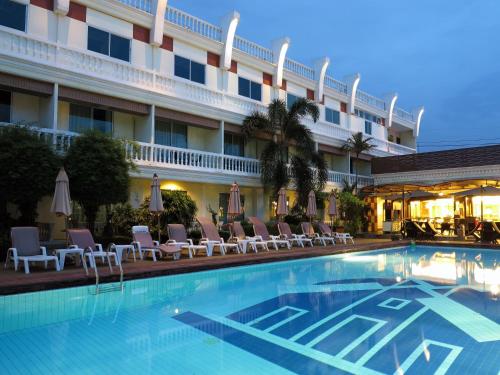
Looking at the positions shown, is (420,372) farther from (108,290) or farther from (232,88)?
(232,88)

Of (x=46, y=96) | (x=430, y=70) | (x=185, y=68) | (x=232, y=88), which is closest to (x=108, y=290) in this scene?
(x=46, y=96)

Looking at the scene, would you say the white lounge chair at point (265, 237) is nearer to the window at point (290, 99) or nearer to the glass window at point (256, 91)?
the glass window at point (256, 91)

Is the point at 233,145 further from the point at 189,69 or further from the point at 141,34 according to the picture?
the point at 141,34

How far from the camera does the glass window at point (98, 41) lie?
1516 centimetres

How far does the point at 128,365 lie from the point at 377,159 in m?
24.8

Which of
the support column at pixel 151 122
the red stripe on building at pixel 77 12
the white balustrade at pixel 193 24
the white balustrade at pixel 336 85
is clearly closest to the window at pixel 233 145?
the white balustrade at pixel 193 24

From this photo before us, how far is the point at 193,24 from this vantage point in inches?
723


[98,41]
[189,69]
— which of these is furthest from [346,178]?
[98,41]

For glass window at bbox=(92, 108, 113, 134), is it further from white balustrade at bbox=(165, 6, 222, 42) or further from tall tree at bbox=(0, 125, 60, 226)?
white balustrade at bbox=(165, 6, 222, 42)

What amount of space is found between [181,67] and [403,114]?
2120 cm

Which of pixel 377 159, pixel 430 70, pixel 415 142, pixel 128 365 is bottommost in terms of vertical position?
pixel 128 365

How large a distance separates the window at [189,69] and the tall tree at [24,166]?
8.09 m

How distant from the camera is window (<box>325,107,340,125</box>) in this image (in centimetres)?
2570

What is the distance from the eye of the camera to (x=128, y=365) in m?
4.37
